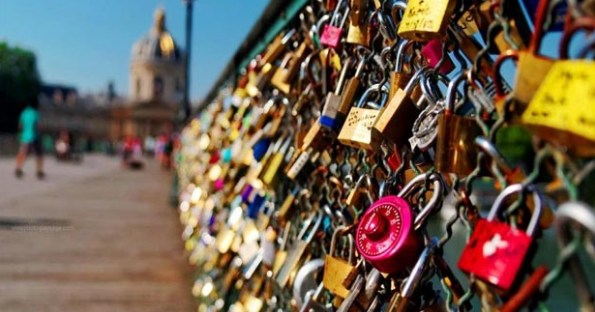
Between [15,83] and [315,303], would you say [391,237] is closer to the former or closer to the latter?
[315,303]

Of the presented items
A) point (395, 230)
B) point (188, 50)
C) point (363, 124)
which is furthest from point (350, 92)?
point (188, 50)

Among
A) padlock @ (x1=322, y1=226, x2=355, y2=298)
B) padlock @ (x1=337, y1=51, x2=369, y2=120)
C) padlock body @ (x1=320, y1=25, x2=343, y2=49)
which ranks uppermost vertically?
padlock body @ (x1=320, y1=25, x2=343, y2=49)

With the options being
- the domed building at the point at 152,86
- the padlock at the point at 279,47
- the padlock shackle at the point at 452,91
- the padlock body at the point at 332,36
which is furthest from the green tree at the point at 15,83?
the padlock shackle at the point at 452,91

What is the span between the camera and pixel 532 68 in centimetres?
57

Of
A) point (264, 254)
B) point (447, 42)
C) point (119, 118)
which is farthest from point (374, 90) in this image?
point (119, 118)

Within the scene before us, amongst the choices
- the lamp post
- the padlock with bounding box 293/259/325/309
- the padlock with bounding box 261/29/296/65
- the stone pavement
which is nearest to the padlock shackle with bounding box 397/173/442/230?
the padlock with bounding box 293/259/325/309

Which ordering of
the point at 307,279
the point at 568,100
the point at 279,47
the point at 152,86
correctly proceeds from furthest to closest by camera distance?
the point at 152,86
the point at 279,47
the point at 307,279
the point at 568,100

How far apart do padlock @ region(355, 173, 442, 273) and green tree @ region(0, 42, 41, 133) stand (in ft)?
212

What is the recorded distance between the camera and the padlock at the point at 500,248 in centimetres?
59

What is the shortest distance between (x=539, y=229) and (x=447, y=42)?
314 mm

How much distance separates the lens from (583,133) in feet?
1.61

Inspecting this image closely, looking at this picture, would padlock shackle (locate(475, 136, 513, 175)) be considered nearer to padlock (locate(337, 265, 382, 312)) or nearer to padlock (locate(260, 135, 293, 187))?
padlock (locate(337, 265, 382, 312))

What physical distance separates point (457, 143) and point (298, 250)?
2.45ft

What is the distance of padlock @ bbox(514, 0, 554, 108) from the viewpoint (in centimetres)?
57
